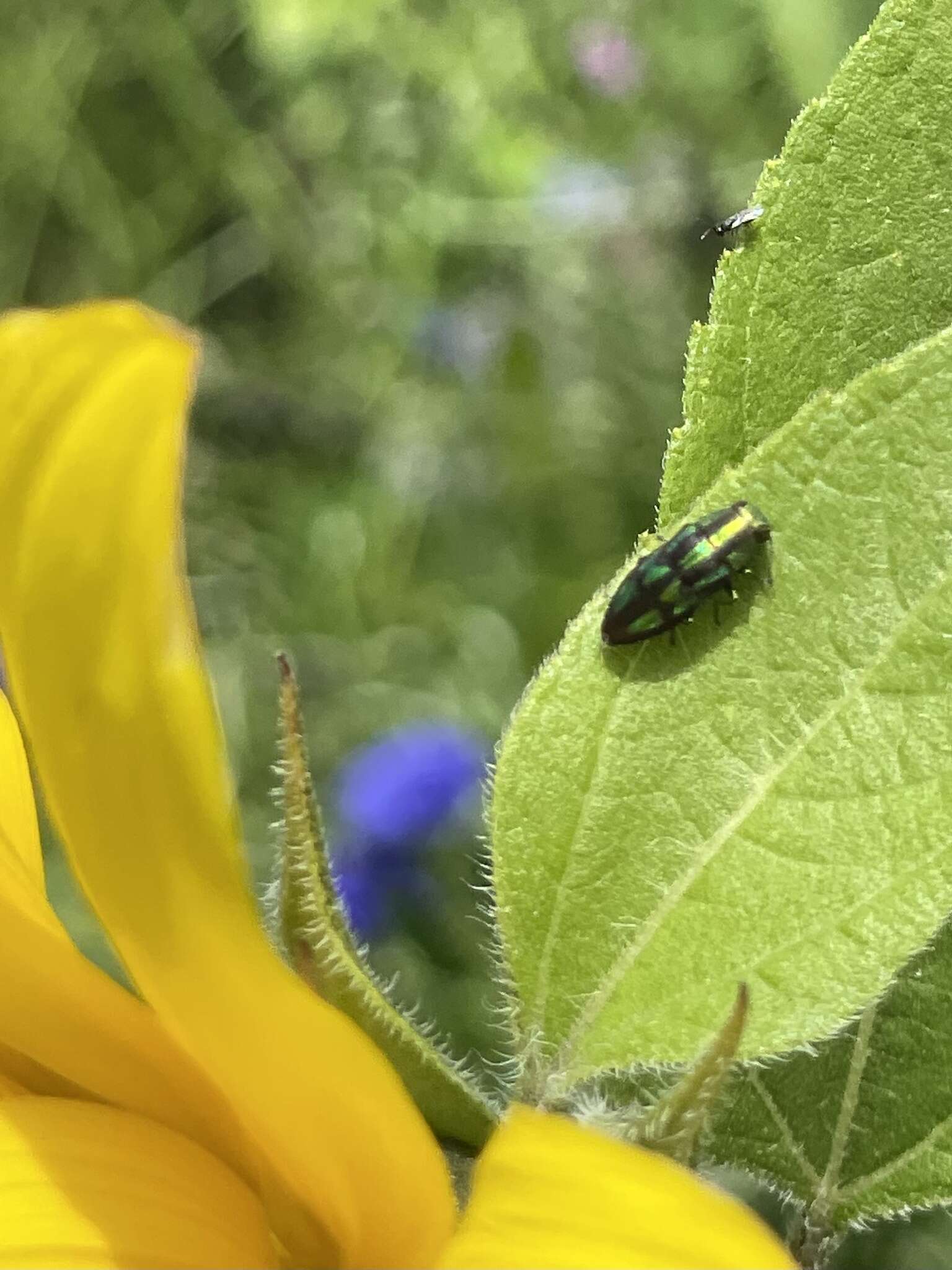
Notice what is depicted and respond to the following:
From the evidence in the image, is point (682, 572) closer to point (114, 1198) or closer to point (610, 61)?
point (114, 1198)

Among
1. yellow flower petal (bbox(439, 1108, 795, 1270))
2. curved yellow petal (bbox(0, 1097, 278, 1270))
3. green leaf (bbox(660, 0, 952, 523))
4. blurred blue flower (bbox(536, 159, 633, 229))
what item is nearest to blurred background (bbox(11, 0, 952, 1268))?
blurred blue flower (bbox(536, 159, 633, 229))

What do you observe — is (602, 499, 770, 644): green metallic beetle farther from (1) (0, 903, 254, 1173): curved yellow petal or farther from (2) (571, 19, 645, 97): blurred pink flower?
(2) (571, 19, 645, 97): blurred pink flower

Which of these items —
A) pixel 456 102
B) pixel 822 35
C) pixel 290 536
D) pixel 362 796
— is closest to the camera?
pixel 822 35

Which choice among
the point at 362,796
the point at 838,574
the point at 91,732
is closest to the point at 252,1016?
the point at 91,732

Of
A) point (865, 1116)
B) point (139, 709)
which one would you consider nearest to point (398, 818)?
point (865, 1116)

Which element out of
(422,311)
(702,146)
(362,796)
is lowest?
(362,796)

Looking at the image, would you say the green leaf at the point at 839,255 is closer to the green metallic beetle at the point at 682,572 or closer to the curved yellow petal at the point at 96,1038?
the green metallic beetle at the point at 682,572

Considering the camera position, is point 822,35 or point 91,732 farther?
point 822,35

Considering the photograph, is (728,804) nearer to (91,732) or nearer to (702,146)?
(91,732)
